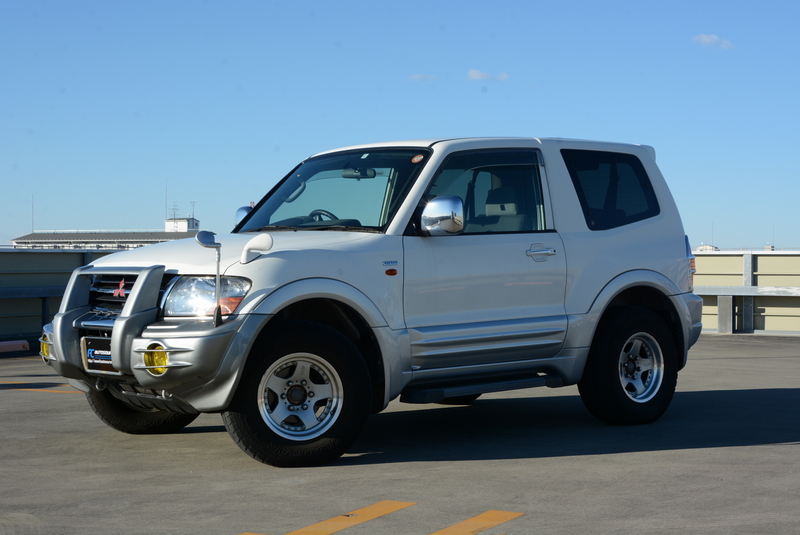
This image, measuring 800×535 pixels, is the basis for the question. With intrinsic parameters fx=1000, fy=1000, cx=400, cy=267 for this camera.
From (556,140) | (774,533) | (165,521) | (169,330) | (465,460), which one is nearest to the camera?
(774,533)

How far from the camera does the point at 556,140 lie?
7.52m

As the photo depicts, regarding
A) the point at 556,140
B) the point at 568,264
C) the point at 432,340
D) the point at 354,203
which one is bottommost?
the point at 432,340

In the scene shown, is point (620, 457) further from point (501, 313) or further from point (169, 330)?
point (169, 330)

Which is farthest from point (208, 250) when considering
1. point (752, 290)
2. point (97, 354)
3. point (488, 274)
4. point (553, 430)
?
point (752, 290)

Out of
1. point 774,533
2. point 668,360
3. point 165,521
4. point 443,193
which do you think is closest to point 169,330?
point 165,521

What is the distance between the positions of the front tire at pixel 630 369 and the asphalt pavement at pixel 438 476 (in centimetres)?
16

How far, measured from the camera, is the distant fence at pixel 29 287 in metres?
15.9

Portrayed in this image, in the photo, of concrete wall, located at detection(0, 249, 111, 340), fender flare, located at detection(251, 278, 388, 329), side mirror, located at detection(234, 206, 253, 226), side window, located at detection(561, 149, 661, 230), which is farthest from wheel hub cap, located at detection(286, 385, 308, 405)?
concrete wall, located at detection(0, 249, 111, 340)

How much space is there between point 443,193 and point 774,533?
3.20m

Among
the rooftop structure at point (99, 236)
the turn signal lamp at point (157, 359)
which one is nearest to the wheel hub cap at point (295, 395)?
the turn signal lamp at point (157, 359)

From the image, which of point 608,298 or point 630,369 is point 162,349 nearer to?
point 608,298

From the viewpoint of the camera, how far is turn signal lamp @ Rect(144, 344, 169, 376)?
5.59 meters

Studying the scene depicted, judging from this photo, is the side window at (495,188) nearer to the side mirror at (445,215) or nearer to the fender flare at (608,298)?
the side mirror at (445,215)

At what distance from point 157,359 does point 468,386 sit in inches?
80.5
